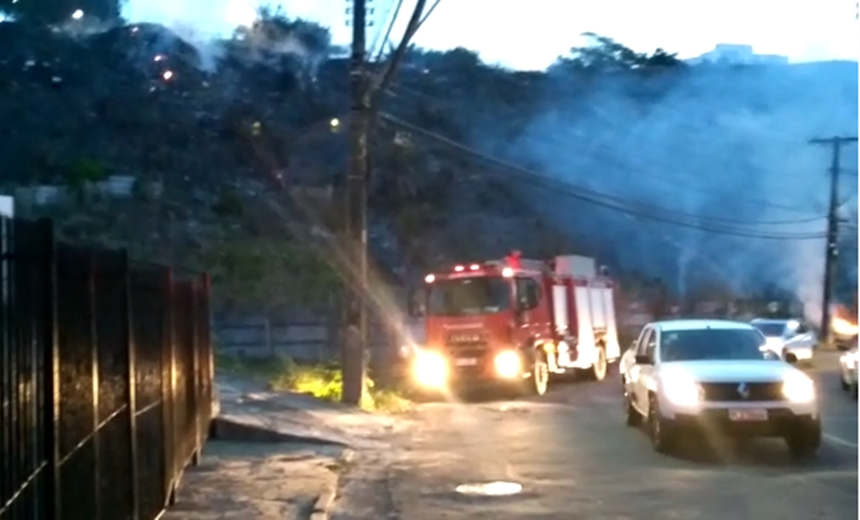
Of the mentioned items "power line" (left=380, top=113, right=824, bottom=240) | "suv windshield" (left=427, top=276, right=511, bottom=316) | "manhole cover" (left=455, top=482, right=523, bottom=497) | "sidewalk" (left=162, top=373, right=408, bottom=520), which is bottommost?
"manhole cover" (left=455, top=482, right=523, bottom=497)

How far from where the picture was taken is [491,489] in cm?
1463

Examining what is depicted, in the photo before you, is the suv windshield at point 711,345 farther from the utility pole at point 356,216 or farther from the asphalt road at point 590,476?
the utility pole at point 356,216

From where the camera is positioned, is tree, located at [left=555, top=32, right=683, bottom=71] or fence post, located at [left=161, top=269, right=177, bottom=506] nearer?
fence post, located at [left=161, top=269, right=177, bottom=506]

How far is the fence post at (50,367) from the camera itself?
6617 millimetres

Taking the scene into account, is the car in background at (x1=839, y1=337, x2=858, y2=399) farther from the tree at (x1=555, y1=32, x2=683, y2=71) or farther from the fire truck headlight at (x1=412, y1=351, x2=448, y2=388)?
the tree at (x1=555, y1=32, x2=683, y2=71)

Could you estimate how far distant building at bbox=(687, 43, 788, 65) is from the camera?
3156 inches

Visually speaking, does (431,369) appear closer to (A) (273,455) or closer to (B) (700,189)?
(A) (273,455)

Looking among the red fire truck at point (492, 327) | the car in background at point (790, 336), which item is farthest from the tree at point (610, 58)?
the red fire truck at point (492, 327)

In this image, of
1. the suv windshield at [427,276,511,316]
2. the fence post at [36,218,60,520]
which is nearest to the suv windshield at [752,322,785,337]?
the suv windshield at [427,276,511,316]

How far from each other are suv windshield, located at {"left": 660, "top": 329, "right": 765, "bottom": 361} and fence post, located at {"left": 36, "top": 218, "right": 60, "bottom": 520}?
1214cm

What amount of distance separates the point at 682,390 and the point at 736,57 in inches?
2931

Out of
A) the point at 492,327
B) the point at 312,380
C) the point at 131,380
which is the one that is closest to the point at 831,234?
the point at 492,327

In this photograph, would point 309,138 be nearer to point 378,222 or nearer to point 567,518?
A: point 378,222

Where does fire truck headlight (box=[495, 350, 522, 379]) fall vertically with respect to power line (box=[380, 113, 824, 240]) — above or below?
below
